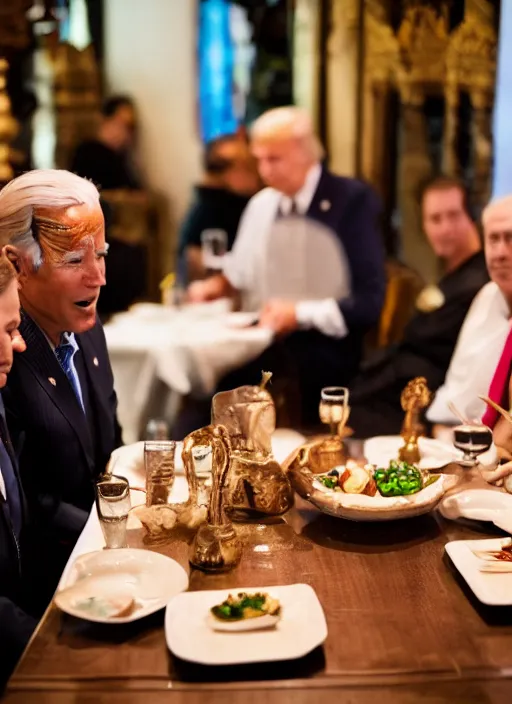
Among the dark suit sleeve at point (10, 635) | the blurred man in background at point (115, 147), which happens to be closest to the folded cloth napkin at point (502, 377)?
the dark suit sleeve at point (10, 635)

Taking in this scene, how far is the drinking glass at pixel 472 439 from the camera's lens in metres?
2.07

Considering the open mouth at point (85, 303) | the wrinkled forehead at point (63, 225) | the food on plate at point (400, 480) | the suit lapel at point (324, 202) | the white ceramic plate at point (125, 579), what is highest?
the wrinkled forehead at point (63, 225)

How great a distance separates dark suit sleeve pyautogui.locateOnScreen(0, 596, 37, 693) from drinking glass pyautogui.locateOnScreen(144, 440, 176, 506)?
1.33 feet

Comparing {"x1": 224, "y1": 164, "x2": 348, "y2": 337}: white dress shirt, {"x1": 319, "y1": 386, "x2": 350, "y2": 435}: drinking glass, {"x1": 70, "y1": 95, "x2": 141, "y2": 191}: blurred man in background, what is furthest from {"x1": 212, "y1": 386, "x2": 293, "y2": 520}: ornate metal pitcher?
{"x1": 70, "y1": 95, "x2": 141, "y2": 191}: blurred man in background

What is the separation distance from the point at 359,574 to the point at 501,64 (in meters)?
2.95

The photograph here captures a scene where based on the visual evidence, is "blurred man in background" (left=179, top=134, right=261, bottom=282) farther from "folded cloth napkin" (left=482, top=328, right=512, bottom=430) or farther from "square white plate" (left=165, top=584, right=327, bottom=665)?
"square white plate" (left=165, top=584, right=327, bottom=665)

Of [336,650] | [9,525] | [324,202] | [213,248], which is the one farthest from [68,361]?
[324,202]

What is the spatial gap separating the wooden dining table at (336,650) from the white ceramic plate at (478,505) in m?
0.14

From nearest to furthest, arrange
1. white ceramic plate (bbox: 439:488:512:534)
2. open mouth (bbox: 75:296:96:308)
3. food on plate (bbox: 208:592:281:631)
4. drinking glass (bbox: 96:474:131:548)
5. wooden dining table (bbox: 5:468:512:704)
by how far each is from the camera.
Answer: wooden dining table (bbox: 5:468:512:704)
food on plate (bbox: 208:592:281:631)
drinking glass (bbox: 96:474:131:548)
white ceramic plate (bbox: 439:488:512:534)
open mouth (bbox: 75:296:96:308)

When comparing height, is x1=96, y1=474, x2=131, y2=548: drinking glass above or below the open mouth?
below

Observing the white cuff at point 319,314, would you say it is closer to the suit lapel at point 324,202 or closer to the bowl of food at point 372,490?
the suit lapel at point 324,202

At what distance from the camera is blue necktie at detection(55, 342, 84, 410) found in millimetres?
2295

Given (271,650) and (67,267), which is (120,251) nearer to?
(67,267)

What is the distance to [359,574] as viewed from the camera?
5.22 feet
